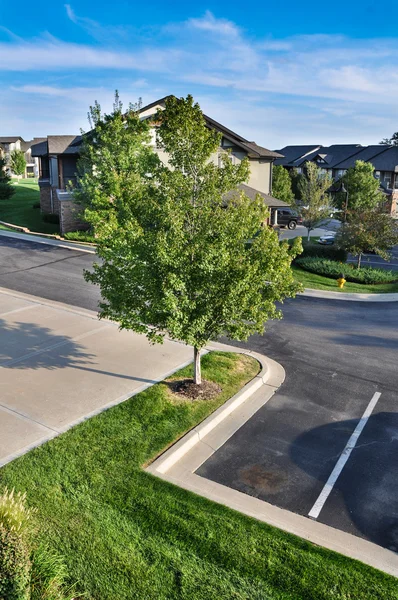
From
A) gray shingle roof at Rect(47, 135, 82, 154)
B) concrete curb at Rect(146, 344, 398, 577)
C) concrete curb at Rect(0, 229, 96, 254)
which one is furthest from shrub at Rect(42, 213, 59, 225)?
concrete curb at Rect(146, 344, 398, 577)

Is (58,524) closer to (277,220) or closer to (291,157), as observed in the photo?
(277,220)

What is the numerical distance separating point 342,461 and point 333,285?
632 inches

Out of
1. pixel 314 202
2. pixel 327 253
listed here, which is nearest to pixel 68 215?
pixel 314 202

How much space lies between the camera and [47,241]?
31.3 metres

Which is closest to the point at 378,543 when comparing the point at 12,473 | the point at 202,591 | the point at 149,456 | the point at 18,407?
the point at 202,591

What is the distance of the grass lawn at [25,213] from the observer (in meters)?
36.7

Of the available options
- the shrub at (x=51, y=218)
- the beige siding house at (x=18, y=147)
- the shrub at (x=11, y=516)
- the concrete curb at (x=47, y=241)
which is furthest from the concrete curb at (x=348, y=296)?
the beige siding house at (x=18, y=147)

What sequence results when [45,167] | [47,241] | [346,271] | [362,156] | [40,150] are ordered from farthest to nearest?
[362,156]
[45,167]
[40,150]
[47,241]
[346,271]

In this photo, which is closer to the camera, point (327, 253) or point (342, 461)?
point (342, 461)

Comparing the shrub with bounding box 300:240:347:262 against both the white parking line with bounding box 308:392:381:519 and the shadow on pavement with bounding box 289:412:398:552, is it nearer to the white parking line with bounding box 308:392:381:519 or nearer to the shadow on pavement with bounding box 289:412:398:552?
the white parking line with bounding box 308:392:381:519

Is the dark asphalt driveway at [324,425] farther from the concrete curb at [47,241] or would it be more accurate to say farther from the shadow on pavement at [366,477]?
the concrete curb at [47,241]

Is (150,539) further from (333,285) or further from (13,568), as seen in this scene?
(333,285)

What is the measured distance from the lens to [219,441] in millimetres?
10438

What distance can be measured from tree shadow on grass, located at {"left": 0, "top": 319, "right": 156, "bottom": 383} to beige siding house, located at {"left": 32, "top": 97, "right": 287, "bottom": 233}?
60.0ft
